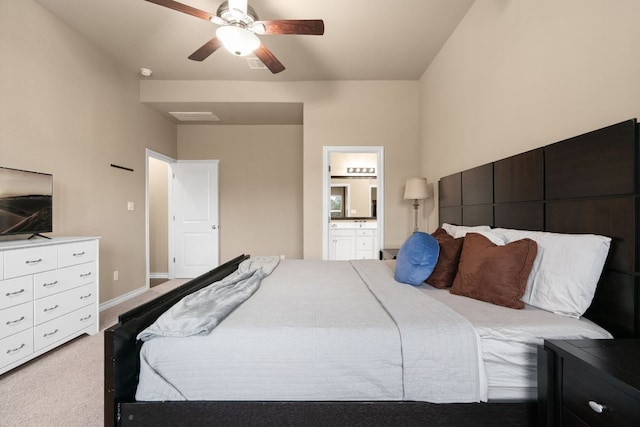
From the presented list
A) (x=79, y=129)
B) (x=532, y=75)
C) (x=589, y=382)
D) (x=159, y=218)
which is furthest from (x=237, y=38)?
(x=159, y=218)

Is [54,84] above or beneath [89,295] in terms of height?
above

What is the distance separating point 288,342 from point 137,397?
64cm

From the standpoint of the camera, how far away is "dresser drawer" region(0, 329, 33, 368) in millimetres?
1896

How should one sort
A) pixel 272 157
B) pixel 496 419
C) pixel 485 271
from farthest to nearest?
pixel 272 157 < pixel 485 271 < pixel 496 419

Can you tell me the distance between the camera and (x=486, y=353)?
1.17 meters

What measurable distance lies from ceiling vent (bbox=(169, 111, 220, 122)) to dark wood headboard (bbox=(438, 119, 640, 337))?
13.4 ft

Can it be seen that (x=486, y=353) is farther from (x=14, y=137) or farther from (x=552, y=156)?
(x=14, y=137)

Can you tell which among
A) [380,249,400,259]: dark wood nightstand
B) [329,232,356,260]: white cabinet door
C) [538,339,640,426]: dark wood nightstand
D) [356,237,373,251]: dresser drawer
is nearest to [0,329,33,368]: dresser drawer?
[538,339,640,426]: dark wood nightstand

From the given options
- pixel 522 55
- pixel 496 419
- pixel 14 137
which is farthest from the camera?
pixel 14 137

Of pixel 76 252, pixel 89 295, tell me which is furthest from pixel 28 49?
pixel 89 295

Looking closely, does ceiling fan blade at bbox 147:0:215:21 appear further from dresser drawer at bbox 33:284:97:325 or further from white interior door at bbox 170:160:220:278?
white interior door at bbox 170:160:220:278

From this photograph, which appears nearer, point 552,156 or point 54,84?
point 552,156

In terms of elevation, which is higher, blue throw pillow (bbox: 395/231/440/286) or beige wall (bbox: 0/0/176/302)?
beige wall (bbox: 0/0/176/302)

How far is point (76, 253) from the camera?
2424 millimetres
